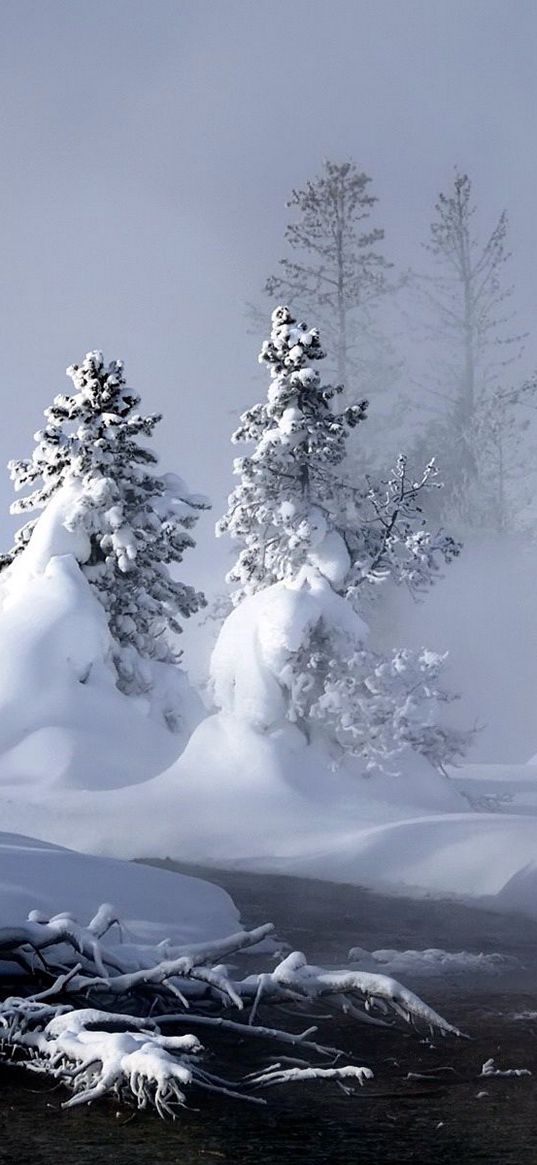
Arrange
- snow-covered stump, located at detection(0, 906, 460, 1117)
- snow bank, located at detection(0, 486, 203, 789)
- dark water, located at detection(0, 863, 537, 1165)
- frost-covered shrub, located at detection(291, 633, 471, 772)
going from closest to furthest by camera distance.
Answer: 1. dark water, located at detection(0, 863, 537, 1165)
2. snow-covered stump, located at detection(0, 906, 460, 1117)
3. frost-covered shrub, located at detection(291, 633, 471, 772)
4. snow bank, located at detection(0, 486, 203, 789)

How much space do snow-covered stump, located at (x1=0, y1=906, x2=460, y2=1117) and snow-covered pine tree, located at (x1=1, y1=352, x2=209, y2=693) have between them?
747 inches

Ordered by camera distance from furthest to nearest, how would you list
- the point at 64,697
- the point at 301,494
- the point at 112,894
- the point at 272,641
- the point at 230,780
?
the point at 64,697, the point at 301,494, the point at 272,641, the point at 230,780, the point at 112,894

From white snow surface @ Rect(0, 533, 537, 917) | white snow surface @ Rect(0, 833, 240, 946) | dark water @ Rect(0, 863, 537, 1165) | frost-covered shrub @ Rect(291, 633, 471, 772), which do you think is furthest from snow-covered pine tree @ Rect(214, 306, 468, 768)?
dark water @ Rect(0, 863, 537, 1165)

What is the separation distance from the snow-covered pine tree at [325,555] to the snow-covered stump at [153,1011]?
42.8 ft

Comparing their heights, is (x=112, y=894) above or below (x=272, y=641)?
below

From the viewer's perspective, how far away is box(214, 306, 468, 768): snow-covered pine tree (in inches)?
888

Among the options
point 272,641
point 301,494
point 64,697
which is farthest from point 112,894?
point 64,697

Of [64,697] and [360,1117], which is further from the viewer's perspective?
[64,697]

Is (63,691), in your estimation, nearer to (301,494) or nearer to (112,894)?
(301,494)

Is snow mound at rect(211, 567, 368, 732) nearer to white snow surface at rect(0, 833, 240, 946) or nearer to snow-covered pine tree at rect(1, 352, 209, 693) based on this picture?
snow-covered pine tree at rect(1, 352, 209, 693)

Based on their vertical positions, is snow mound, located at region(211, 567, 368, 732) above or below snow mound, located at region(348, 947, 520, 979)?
above

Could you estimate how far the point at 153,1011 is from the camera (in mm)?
8625

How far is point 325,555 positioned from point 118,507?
19.9ft

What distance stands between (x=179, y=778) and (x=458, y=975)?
12.0m
